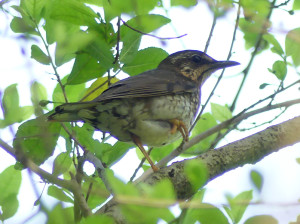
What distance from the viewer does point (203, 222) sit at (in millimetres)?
2582

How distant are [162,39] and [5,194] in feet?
5.39

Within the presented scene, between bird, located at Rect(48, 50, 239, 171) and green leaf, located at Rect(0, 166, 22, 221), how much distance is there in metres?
0.80

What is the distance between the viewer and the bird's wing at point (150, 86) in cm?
476

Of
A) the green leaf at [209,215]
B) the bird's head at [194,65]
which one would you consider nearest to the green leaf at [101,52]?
the green leaf at [209,215]

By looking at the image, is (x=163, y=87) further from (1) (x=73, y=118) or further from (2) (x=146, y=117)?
(1) (x=73, y=118)

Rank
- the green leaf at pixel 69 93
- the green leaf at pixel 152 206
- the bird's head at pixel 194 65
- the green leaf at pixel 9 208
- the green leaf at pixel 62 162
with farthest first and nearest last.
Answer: the bird's head at pixel 194 65
the green leaf at pixel 69 93
the green leaf at pixel 62 162
the green leaf at pixel 9 208
the green leaf at pixel 152 206

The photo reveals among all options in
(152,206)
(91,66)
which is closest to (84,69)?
(91,66)

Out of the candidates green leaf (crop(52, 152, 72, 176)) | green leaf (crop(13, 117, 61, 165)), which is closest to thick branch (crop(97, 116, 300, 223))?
green leaf (crop(52, 152, 72, 176))

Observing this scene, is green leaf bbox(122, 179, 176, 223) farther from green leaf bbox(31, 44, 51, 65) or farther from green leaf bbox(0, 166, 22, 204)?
green leaf bbox(31, 44, 51, 65)

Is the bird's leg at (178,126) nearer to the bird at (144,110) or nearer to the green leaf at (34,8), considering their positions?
the bird at (144,110)

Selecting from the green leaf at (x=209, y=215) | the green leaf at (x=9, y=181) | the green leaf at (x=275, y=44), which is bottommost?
the green leaf at (x=209, y=215)

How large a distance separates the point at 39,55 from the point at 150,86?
5.63 feet

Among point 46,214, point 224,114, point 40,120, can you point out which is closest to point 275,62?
point 224,114

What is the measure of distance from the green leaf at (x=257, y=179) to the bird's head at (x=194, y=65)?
3944 millimetres
